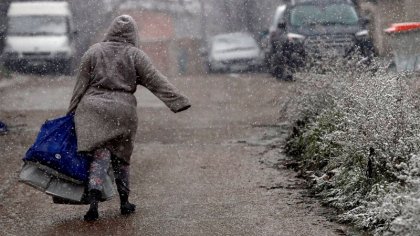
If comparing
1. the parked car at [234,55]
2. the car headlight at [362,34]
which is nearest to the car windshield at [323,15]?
the car headlight at [362,34]

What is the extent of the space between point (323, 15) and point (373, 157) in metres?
13.6

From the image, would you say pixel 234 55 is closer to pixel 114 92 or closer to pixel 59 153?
pixel 114 92

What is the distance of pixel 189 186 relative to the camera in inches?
329

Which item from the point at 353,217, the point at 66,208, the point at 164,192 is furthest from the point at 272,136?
the point at 353,217

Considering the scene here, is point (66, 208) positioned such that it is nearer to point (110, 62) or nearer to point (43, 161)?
point (43, 161)

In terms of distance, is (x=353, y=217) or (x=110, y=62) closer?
(x=353, y=217)

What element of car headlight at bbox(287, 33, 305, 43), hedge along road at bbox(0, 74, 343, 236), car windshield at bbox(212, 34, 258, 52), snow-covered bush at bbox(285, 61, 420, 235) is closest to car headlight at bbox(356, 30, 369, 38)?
car headlight at bbox(287, 33, 305, 43)

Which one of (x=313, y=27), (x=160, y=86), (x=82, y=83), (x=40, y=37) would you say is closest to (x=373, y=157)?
(x=160, y=86)

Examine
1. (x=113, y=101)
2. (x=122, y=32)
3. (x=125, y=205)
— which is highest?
(x=122, y=32)

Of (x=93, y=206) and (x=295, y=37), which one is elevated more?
(x=93, y=206)

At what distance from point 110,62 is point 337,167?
7.32ft

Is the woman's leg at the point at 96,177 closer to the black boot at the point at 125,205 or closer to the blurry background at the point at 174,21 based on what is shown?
the black boot at the point at 125,205

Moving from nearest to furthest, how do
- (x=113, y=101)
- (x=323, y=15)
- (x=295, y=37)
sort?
(x=113, y=101)
(x=295, y=37)
(x=323, y=15)

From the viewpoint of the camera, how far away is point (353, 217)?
20.4ft
